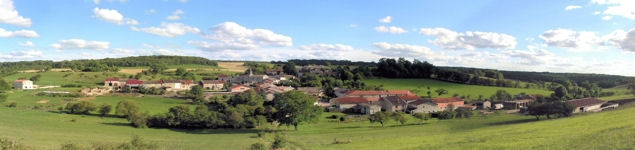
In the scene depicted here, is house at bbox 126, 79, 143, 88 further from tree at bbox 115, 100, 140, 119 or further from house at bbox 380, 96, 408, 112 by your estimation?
house at bbox 380, 96, 408, 112

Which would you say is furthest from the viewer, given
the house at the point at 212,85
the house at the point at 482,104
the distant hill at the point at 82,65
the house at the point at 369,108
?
the distant hill at the point at 82,65

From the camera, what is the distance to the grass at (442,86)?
329ft

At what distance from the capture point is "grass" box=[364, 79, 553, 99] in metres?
100

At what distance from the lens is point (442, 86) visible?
113 meters

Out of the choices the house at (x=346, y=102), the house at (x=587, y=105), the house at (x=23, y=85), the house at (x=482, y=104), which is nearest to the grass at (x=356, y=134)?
the house at (x=346, y=102)

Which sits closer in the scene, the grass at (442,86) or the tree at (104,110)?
the tree at (104,110)

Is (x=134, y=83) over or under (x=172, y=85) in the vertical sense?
over

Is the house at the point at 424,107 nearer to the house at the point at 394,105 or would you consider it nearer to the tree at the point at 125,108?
the house at the point at 394,105

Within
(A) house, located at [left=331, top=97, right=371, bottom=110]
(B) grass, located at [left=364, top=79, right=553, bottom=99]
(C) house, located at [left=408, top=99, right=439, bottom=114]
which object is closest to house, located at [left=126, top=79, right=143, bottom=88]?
(A) house, located at [left=331, top=97, right=371, bottom=110]

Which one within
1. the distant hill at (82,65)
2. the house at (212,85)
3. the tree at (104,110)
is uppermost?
the distant hill at (82,65)

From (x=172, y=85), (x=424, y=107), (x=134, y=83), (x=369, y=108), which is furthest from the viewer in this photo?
(x=172, y=85)

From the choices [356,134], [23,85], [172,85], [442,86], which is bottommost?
[356,134]

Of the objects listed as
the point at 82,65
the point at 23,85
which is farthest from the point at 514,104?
the point at 82,65

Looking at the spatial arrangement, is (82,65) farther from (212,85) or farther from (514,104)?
(514,104)
